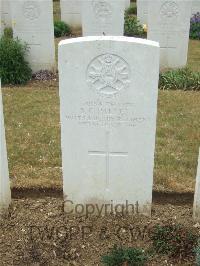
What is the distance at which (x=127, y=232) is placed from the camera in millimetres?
4156

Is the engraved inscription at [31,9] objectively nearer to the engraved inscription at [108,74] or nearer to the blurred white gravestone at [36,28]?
the blurred white gravestone at [36,28]

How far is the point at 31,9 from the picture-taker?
8.94 metres

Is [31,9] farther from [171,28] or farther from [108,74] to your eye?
[108,74]

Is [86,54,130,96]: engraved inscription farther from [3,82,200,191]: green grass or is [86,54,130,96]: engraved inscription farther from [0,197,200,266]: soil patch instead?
[3,82,200,191]: green grass

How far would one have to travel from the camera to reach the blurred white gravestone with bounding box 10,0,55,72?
8961 millimetres

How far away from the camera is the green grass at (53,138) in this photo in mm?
5223

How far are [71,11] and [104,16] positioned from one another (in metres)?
6.39

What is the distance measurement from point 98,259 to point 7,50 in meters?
6.07

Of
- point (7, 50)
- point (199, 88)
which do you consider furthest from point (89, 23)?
point (199, 88)

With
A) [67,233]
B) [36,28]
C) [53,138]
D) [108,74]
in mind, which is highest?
[36,28]

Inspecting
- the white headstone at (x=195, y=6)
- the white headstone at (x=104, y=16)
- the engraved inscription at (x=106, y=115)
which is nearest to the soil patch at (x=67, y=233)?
the engraved inscription at (x=106, y=115)

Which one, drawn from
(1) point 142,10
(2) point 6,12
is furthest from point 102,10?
(2) point 6,12

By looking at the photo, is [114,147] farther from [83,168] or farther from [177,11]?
[177,11]

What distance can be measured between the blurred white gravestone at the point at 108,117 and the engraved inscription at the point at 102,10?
612 cm
